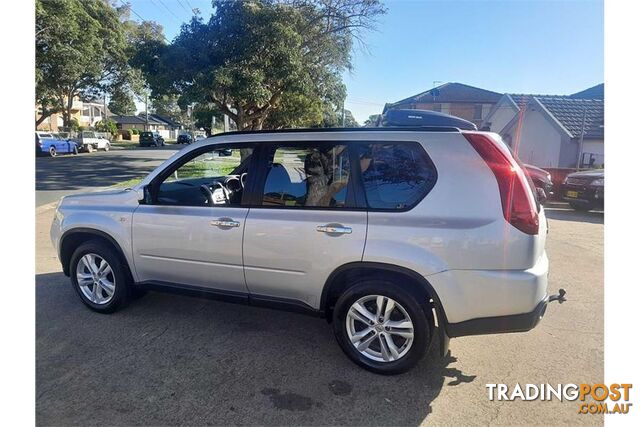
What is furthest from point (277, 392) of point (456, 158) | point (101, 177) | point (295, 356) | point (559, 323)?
point (101, 177)

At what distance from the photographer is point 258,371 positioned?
3037 millimetres

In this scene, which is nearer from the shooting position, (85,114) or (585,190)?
(585,190)

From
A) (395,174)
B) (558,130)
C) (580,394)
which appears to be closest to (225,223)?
(395,174)

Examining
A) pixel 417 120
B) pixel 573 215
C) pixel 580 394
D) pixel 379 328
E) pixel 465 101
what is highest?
pixel 465 101

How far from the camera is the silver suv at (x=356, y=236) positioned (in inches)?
106

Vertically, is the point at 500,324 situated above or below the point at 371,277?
below

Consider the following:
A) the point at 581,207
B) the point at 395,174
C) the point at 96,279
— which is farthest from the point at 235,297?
the point at 581,207

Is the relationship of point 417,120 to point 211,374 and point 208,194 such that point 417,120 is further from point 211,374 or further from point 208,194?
point 211,374

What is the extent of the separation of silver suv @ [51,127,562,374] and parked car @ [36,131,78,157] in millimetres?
27433

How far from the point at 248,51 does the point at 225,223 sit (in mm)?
11729

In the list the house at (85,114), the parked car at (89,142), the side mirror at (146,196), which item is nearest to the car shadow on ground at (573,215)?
the side mirror at (146,196)

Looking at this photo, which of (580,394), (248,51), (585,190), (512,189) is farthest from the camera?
(248,51)

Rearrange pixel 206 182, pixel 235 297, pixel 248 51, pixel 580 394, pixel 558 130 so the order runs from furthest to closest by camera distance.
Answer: pixel 558 130, pixel 248 51, pixel 206 182, pixel 235 297, pixel 580 394

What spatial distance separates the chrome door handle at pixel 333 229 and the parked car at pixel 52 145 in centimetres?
2913
